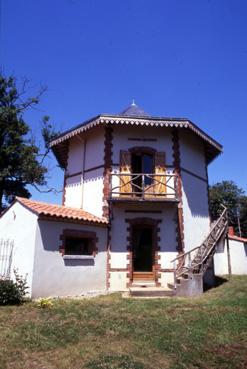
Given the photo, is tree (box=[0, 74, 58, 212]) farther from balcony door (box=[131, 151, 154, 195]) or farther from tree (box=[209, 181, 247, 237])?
tree (box=[209, 181, 247, 237])

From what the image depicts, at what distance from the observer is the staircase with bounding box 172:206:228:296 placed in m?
12.1

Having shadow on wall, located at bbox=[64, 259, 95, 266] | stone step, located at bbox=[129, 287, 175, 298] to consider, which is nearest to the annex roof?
shadow on wall, located at bbox=[64, 259, 95, 266]

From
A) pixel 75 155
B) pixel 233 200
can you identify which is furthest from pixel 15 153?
pixel 233 200

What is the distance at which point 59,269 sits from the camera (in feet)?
39.6

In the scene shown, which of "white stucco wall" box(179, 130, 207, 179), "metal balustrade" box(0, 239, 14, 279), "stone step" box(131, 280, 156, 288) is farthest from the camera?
"white stucco wall" box(179, 130, 207, 179)

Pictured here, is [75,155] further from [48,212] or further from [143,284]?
[143,284]

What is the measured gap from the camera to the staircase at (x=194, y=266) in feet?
39.5

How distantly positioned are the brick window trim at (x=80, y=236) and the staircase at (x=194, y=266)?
11.2ft

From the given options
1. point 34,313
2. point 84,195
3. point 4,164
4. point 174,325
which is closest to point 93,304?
point 34,313

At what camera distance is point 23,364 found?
5.52 meters

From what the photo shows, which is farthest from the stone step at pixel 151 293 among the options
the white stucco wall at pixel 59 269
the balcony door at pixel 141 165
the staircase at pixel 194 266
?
the balcony door at pixel 141 165

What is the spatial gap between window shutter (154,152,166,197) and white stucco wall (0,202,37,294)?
18.9 ft

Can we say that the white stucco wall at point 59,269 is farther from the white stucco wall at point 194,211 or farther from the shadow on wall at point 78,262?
the white stucco wall at point 194,211

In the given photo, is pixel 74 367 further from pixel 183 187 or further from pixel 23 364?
pixel 183 187
